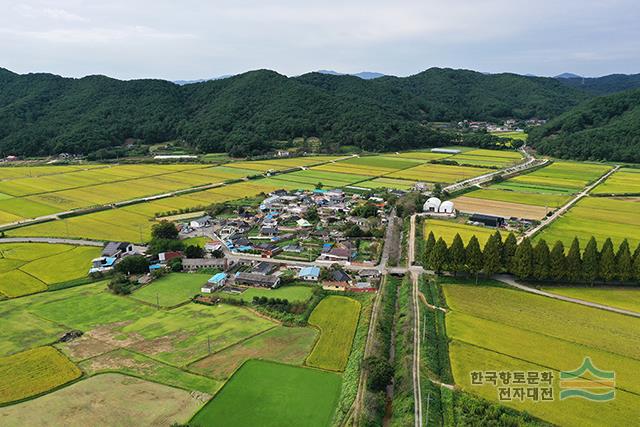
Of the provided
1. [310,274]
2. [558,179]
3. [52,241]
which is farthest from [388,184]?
[52,241]

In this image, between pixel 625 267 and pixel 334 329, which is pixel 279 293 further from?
pixel 625 267

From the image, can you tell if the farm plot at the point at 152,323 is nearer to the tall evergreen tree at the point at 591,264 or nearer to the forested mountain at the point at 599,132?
the tall evergreen tree at the point at 591,264

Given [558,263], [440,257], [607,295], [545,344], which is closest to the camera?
[545,344]

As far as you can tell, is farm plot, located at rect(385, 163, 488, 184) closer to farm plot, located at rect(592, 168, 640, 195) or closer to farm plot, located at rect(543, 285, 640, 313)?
farm plot, located at rect(592, 168, 640, 195)

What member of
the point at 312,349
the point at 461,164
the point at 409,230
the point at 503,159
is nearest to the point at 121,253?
the point at 312,349

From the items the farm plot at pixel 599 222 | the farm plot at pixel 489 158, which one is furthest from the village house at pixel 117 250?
the farm plot at pixel 489 158

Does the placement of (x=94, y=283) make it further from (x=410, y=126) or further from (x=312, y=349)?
(x=410, y=126)
